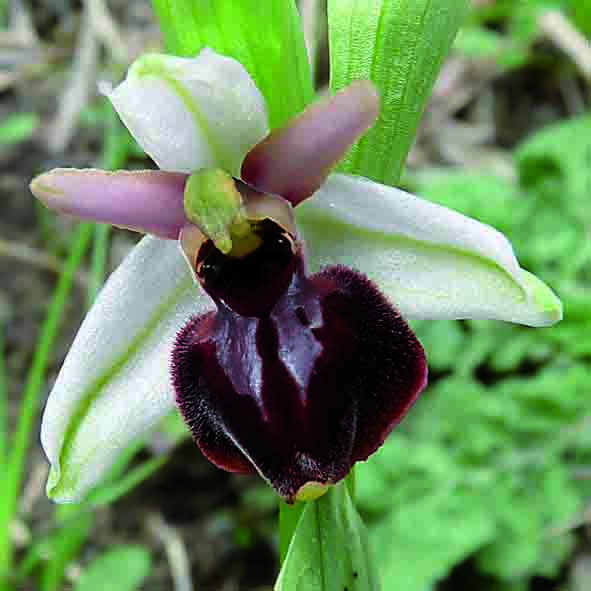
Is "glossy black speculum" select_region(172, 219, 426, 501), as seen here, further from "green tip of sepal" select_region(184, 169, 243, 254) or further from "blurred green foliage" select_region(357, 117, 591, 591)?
"blurred green foliage" select_region(357, 117, 591, 591)

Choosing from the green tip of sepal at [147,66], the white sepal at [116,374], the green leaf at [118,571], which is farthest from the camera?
the green leaf at [118,571]

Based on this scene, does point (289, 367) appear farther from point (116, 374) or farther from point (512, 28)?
point (512, 28)

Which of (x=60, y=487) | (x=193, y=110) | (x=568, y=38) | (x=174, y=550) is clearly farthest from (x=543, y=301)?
(x=568, y=38)

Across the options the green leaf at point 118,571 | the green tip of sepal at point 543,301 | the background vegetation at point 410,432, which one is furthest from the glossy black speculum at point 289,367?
the green leaf at point 118,571

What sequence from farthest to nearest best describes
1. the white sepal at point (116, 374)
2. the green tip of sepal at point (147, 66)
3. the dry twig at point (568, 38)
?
the dry twig at point (568, 38) < the white sepal at point (116, 374) < the green tip of sepal at point (147, 66)

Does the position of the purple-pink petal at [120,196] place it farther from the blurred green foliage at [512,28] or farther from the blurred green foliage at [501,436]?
the blurred green foliage at [512,28]
